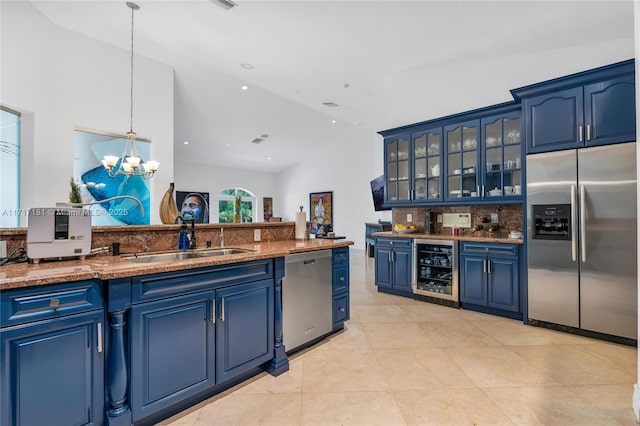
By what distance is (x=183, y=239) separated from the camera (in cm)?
249

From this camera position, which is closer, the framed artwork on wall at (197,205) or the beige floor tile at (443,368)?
the beige floor tile at (443,368)

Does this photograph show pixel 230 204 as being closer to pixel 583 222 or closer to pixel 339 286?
pixel 339 286

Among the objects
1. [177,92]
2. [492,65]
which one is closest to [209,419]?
[492,65]

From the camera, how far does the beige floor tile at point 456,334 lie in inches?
111

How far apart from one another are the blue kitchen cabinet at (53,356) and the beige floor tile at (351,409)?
1125 millimetres

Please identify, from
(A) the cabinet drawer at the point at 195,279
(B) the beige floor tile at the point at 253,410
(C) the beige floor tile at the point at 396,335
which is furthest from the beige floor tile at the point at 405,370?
(A) the cabinet drawer at the point at 195,279

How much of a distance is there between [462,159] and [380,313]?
7.34ft

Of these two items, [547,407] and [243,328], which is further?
[243,328]

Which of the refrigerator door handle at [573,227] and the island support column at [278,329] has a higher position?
the refrigerator door handle at [573,227]

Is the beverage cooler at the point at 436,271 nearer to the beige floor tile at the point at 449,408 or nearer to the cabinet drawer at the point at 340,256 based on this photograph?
the cabinet drawer at the point at 340,256

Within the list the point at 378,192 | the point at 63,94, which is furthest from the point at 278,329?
the point at 378,192

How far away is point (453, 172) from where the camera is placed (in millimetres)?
4125

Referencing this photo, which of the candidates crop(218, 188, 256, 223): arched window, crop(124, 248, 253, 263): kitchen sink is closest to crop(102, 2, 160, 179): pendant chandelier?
crop(124, 248, 253, 263): kitchen sink

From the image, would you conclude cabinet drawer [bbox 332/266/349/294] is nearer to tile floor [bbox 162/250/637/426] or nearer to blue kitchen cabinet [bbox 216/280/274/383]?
tile floor [bbox 162/250/637/426]
